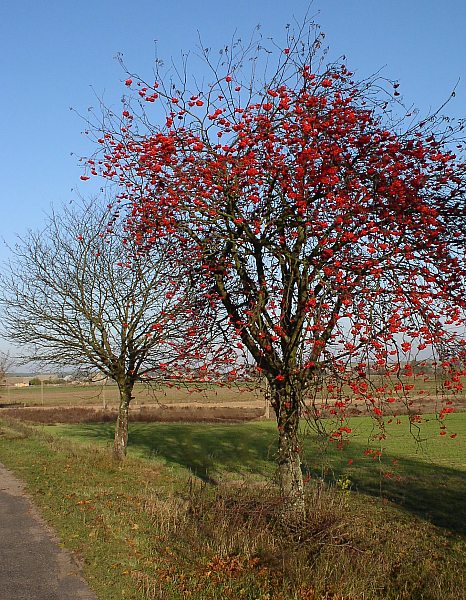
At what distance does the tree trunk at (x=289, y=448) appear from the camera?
892 centimetres

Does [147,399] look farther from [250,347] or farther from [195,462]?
[250,347]

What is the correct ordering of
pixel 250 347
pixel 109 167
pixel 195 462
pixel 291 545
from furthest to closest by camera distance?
1. pixel 195 462
2. pixel 250 347
3. pixel 109 167
4. pixel 291 545

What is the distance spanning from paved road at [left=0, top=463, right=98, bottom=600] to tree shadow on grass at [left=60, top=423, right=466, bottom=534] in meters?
A: 4.89

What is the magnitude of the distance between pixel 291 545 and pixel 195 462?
17.2 metres

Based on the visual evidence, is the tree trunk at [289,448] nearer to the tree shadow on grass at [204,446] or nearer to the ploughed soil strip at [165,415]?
the tree shadow on grass at [204,446]

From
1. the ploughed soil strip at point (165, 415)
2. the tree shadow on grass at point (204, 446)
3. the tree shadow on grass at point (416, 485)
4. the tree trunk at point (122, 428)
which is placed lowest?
the tree shadow on grass at point (416, 485)

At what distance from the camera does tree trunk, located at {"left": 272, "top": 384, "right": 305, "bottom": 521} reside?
8922mm

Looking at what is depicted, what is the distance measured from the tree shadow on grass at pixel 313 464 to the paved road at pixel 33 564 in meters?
4.89

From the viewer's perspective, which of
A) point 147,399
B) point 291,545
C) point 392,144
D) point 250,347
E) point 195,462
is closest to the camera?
point 291,545

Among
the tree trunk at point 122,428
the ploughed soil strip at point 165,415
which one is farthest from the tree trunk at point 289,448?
the ploughed soil strip at point 165,415

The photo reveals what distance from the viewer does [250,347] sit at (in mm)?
9633

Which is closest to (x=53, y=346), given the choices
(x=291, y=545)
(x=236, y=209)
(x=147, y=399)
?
(x=236, y=209)

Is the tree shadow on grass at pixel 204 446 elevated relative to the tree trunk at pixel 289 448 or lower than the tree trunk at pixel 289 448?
lower

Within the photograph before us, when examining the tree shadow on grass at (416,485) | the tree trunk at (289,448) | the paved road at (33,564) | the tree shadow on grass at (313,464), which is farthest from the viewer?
the tree shadow on grass at (313,464)
